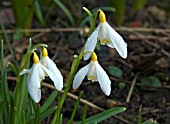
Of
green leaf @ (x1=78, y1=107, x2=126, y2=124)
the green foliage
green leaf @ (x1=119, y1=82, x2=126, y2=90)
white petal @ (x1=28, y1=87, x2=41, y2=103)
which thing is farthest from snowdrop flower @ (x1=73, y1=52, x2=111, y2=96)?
the green foliage

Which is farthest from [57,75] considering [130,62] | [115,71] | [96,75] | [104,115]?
[130,62]

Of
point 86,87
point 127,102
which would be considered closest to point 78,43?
point 86,87

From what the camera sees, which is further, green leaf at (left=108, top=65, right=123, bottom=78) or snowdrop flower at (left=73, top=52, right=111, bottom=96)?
green leaf at (left=108, top=65, right=123, bottom=78)

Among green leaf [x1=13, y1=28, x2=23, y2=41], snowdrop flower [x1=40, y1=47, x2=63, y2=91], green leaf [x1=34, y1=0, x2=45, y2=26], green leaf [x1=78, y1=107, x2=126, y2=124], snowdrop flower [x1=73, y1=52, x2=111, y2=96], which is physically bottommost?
green leaf [x1=78, y1=107, x2=126, y2=124]

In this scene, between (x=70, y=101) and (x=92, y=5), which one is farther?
(x=92, y=5)

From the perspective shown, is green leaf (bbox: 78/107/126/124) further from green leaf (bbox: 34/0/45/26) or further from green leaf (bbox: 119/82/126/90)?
green leaf (bbox: 34/0/45/26)

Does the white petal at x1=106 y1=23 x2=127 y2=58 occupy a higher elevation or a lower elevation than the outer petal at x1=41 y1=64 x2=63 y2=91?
higher

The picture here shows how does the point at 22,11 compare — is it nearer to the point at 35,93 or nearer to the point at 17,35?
the point at 17,35

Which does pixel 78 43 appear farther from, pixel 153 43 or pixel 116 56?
pixel 153 43

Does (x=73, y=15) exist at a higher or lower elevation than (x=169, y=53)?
higher
